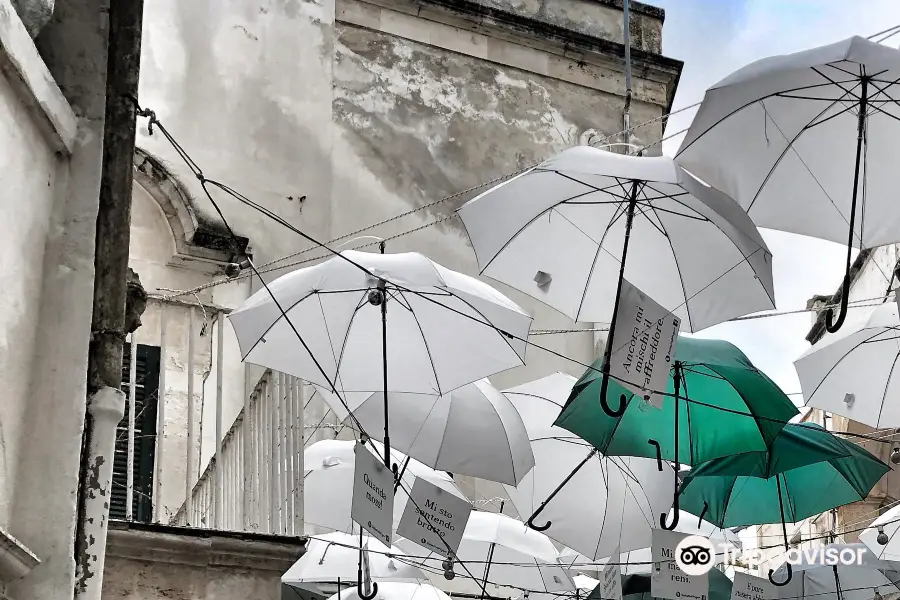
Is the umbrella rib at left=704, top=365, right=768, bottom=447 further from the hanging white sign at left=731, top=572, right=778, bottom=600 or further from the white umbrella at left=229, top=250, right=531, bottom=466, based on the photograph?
the hanging white sign at left=731, top=572, right=778, bottom=600

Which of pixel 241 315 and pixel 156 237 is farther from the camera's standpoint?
pixel 156 237

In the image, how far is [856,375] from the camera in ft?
32.4

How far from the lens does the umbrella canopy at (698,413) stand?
8391 millimetres

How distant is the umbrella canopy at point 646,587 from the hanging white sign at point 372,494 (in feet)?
16.3

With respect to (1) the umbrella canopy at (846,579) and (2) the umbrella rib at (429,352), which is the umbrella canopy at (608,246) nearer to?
(2) the umbrella rib at (429,352)

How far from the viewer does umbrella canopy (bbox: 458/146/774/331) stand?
301 inches

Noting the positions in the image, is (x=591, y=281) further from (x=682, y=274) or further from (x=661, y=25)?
(x=661, y=25)

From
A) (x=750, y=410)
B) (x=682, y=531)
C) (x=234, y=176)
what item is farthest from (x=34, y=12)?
(x=682, y=531)

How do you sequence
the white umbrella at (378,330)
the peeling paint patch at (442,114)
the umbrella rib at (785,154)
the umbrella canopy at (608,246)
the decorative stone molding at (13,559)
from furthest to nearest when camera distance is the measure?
the peeling paint patch at (442,114)
the white umbrella at (378,330)
the umbrella canopy at (608,246)
the umbrella rib at (785,154)
the decorative stone molding at (13,559)

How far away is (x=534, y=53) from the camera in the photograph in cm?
1415

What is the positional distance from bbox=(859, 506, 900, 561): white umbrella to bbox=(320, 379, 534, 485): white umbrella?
148 inches

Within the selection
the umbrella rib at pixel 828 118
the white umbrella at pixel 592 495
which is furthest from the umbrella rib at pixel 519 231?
the white umbrella at pixel 592 495

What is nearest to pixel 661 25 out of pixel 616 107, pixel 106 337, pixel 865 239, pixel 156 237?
pixel 616 107

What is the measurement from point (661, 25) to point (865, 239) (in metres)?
8.28
